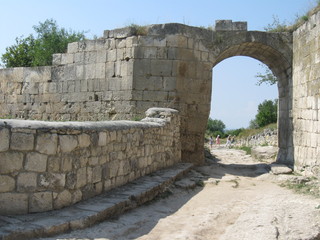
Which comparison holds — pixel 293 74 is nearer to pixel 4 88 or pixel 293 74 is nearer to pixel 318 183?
pixel 318 183

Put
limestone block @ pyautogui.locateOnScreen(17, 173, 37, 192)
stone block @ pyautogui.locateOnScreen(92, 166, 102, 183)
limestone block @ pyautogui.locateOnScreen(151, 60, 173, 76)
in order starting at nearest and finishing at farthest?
limestone block @ pyautogui.locateOnScreen(17, 173, 37, 192) < stone block @ pyautogui.locateOnScreen(92, 166, 102, 183) < limestone block @ pyautogui.locateOnScreen(151, 60, 173, 76)

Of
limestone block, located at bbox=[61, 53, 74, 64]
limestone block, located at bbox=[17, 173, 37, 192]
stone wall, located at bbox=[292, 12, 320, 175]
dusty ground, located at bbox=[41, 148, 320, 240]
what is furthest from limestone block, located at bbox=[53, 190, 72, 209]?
limestone block, located at bbox=[61, 53, 74, 64]

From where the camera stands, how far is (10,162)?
12.7 feet

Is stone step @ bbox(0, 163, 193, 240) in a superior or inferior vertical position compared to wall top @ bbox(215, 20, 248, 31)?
inferior

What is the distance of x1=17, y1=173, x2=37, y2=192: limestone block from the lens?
3923mm

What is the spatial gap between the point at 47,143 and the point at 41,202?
681 millimetres

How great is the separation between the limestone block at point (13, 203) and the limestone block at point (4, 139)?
1.67 feet

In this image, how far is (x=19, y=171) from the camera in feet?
12.8

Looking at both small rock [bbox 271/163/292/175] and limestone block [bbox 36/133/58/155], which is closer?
limestone block [bbox 36/133/58/155]

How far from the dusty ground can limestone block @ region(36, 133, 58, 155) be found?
1.00m

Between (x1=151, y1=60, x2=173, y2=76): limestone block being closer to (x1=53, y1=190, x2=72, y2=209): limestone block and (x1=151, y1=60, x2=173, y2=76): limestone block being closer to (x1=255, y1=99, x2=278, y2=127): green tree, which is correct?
(x1=53, y1=190, x2=72, y2=209): limestone block

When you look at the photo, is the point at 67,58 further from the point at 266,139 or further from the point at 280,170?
the point at 266,139

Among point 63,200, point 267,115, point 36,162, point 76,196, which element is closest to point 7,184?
point 36,162

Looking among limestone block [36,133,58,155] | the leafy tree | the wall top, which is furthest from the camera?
the leafy tree
